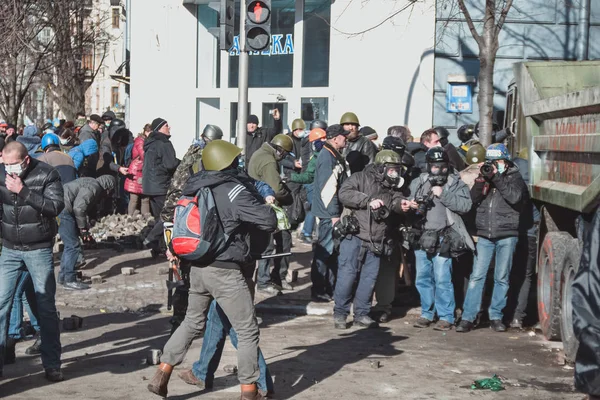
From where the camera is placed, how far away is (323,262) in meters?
11.7

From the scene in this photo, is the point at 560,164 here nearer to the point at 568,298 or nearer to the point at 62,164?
the point at 568,298

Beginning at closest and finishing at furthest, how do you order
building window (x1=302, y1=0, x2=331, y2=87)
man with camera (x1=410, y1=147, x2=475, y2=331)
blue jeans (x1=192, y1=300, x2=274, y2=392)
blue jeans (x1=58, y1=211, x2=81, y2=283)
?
blue jeans (x1=192, y1=300, x2=274, y2=392)
man with camera (x1=410, y1=147, x2=475, y2=331)
blue jeans (x1=58, y1=211, x2=81, y2=283)
building window (x1=302, y1=0, x2=331, y2=87)

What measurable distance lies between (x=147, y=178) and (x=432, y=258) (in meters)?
5.66

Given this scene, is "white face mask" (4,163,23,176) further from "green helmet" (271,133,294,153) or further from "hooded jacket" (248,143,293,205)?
"green helmet" (271,133,294,153)

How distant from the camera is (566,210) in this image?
9.41 metres

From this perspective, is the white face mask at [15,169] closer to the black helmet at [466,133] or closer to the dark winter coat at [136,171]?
the dark winter coat at [136,171]

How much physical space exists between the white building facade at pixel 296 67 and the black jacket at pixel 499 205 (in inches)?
364

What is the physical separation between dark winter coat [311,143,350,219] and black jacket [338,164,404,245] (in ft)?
2.28

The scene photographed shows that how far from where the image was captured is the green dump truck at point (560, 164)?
316 inches

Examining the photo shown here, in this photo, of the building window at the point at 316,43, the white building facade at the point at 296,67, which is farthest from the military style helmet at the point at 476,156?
the building window at the point at 316,43

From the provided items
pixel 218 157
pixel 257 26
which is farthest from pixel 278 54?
pixel 218 157

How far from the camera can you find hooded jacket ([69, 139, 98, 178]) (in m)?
15.6

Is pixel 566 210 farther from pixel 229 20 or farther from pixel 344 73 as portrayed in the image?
pixel 344 73

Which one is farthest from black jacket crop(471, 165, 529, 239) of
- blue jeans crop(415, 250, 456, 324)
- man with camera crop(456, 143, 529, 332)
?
blue jeans crop(415, 250, 456, 324)
